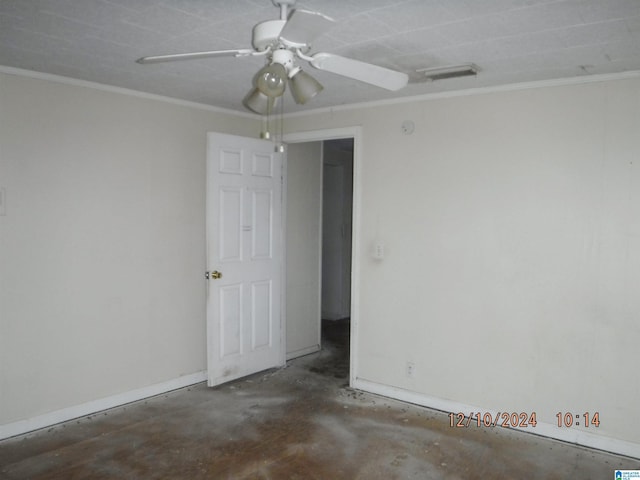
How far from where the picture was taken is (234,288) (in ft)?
13.6

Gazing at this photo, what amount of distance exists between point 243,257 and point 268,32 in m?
2.65

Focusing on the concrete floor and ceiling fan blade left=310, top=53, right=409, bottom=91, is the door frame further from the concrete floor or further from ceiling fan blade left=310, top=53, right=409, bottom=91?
ceiling fan blade left=310, top=53, right=409, bottom=91

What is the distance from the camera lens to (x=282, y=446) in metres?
3.06

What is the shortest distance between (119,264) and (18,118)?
115 centimetres

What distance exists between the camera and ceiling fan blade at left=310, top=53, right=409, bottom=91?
1883 mm

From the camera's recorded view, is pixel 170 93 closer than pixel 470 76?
No

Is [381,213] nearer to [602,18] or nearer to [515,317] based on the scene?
[515,317]

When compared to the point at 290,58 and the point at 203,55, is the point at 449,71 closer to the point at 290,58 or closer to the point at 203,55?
the point at 290,58

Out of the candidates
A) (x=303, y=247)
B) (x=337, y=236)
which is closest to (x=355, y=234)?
(x=303, y=247)

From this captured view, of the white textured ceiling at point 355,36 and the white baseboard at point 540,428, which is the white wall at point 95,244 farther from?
the white baseboard at point 540,428

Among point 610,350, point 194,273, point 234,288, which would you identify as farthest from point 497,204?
point 194,273

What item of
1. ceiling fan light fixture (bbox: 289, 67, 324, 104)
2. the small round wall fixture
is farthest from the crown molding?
ceiling fan light fixture (bbox: 289, 67, 324, 104)

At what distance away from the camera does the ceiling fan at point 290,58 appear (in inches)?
63.2

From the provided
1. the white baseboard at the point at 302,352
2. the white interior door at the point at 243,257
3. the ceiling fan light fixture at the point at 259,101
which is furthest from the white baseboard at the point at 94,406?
the ceiling fan light fixture at the point at 259,101
